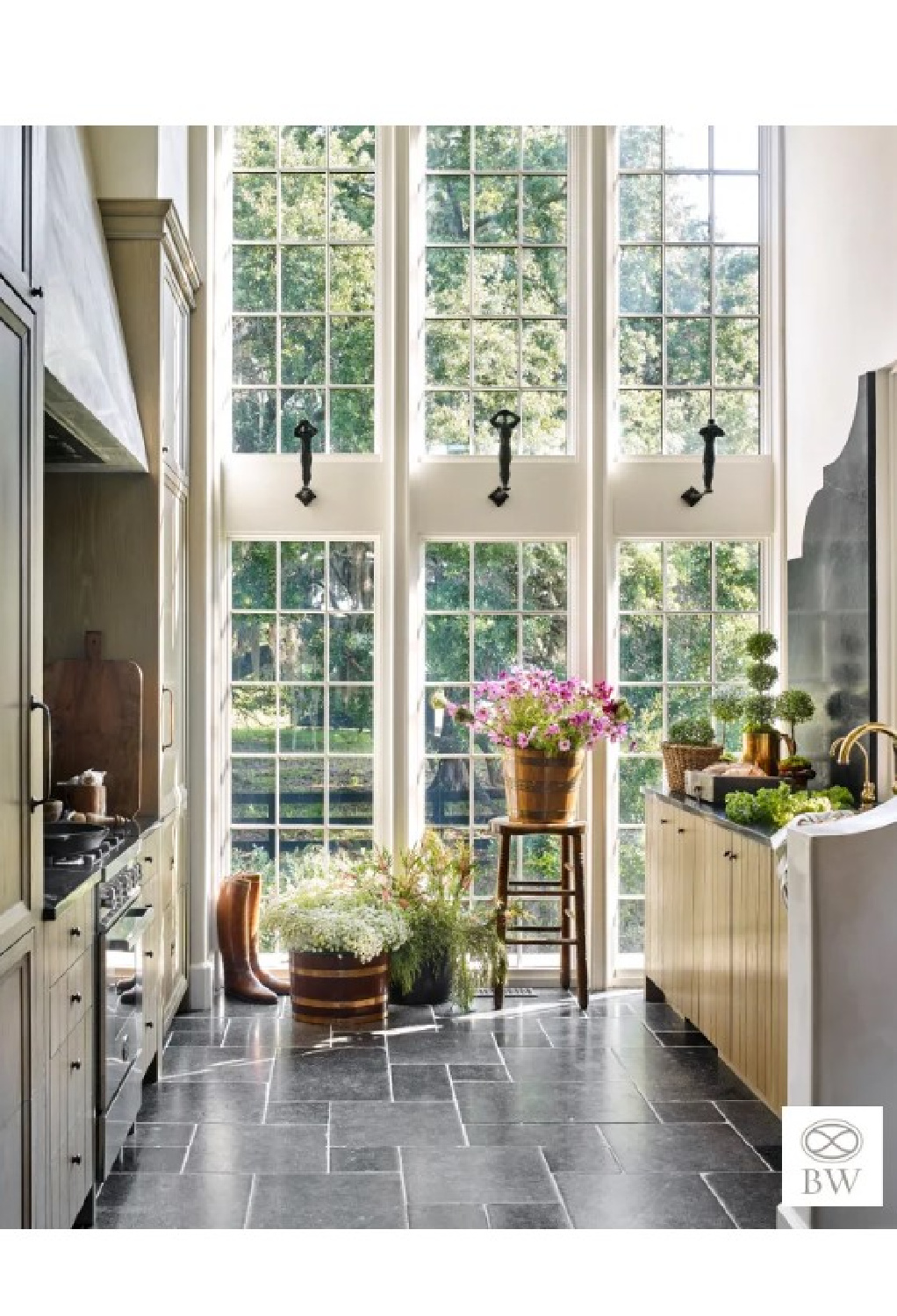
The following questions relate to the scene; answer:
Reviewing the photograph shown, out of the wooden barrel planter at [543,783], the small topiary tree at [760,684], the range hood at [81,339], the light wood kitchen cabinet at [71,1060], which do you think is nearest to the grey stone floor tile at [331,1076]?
the light wood kitchen cabinet at [71,1060]

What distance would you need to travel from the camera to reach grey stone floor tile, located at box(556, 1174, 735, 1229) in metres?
3.05

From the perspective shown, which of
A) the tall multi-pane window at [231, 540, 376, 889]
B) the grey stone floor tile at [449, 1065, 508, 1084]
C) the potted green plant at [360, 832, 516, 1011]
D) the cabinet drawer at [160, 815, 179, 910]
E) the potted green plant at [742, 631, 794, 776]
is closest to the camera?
the grey stone floor tile at [449, 1065, 508, 1084]

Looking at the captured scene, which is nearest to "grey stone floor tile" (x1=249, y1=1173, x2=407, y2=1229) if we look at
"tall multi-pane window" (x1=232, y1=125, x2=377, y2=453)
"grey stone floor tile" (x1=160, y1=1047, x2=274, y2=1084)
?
"grey stone floor tile" (x1=160, y1=1047, x2=274, y2=1084)

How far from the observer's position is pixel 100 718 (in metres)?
4.28

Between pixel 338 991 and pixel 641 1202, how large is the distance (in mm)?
1922

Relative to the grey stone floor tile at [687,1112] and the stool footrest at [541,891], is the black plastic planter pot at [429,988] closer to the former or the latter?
the stool footrest at [541,891]

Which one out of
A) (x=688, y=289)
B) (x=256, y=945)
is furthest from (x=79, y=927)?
(x=688, y=289)

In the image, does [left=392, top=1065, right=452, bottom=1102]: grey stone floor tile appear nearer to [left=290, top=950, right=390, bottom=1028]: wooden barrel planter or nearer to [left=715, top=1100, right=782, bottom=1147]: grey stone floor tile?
[left=290, top=950, right=390, bottom=1028]: wooden barrel planter

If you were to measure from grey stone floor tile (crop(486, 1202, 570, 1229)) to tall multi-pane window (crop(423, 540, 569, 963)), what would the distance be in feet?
7.98

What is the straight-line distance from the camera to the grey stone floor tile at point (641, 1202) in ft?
10.0

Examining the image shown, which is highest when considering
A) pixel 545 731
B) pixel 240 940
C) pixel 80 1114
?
pixel 545 731

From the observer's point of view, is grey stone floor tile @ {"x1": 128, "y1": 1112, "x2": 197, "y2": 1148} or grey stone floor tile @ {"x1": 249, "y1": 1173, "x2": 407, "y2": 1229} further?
grey stone floor tile @ {"x1": 128, "y1": 1112, "x2": 197, "y2": 1148}

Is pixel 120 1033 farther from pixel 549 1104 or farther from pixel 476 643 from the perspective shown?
pixel 476 643

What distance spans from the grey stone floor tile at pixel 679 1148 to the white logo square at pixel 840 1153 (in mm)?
1266
